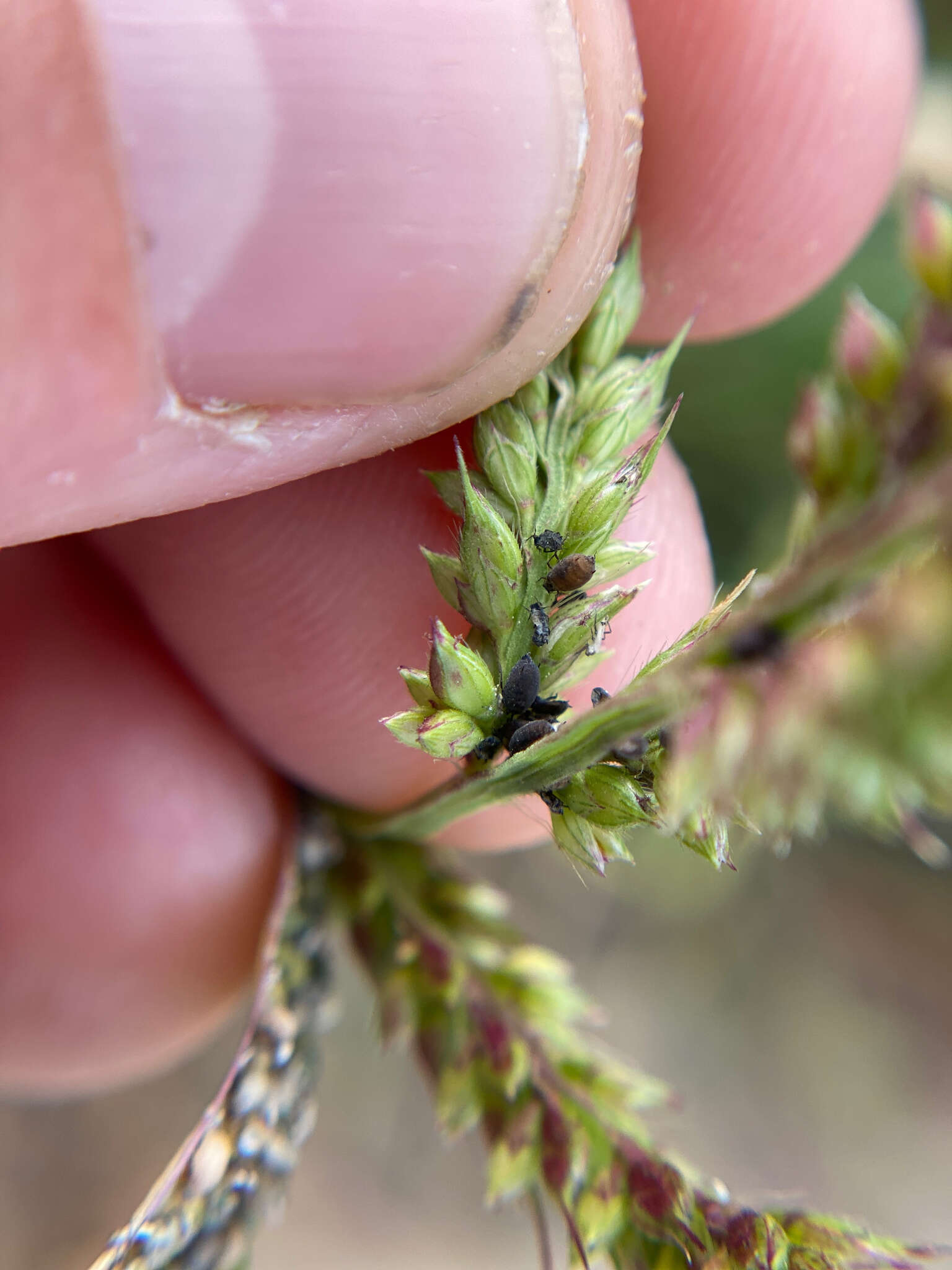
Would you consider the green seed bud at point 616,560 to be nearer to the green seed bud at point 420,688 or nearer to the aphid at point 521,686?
Result: the aphid at point 521,686

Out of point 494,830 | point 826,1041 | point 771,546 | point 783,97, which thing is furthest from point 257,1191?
point 826,1041

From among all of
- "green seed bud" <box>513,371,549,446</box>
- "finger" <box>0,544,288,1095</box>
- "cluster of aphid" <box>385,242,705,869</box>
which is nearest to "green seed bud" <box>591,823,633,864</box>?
"cluster of aphid" <box>385,242,705,869</box>

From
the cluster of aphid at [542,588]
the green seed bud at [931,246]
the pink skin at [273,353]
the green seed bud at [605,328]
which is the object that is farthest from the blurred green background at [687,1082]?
the green seed bud at [931,246]

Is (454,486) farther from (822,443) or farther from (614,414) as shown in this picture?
(822,443)

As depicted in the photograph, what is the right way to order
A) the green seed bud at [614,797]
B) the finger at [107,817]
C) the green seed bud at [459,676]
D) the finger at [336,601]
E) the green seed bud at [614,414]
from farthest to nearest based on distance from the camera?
1. the finger at [107,817]
2. the finger at [336,601]
3. the green seed bud at [614,414]
4. the green seed bud at [459,676]
5. the green seed bud at [614,797]

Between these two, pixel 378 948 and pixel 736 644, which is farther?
pixel 378 948

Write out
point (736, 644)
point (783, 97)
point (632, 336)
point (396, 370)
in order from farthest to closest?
1. point (632, 336)
2. point (783, 97)
3. point (396, 370)
4. point (736, 644)

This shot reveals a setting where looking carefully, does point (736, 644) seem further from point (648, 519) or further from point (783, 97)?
point (783, 97)
